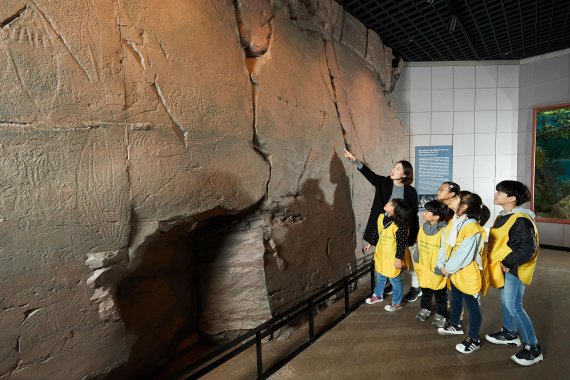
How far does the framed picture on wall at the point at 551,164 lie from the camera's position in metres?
5.90

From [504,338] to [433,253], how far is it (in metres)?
0.89

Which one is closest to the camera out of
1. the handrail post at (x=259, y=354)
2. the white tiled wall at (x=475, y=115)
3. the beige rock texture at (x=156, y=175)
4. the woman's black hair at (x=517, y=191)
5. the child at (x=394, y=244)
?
the beige rock texture at (x=156, y=175)

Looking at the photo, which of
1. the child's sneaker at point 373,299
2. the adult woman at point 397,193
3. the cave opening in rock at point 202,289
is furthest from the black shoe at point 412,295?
the cave opening in rock at point 202,289

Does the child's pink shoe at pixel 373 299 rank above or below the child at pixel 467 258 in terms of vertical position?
→ below

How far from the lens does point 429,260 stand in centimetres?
300

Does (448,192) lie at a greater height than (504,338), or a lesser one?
greater

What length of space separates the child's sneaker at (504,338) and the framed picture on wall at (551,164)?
15.6 feet

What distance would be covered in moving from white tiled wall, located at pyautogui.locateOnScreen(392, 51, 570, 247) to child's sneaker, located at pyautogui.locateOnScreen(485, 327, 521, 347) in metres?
4.47

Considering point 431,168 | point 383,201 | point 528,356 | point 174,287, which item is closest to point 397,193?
point 383,201

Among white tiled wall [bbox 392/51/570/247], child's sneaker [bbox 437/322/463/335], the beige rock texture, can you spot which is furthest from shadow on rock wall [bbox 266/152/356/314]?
white tiled wall [bbox 392/51/570/247]

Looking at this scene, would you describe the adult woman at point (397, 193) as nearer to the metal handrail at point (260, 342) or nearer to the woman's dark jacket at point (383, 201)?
the woman's dark jacket at point (383, 201)

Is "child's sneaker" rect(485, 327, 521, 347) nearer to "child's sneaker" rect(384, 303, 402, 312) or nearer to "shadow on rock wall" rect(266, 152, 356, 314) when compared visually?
"child's sneaker" rect(384, 303, 402, 312)

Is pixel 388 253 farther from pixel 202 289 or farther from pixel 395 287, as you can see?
pixel 202 289

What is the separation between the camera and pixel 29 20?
146 cm
